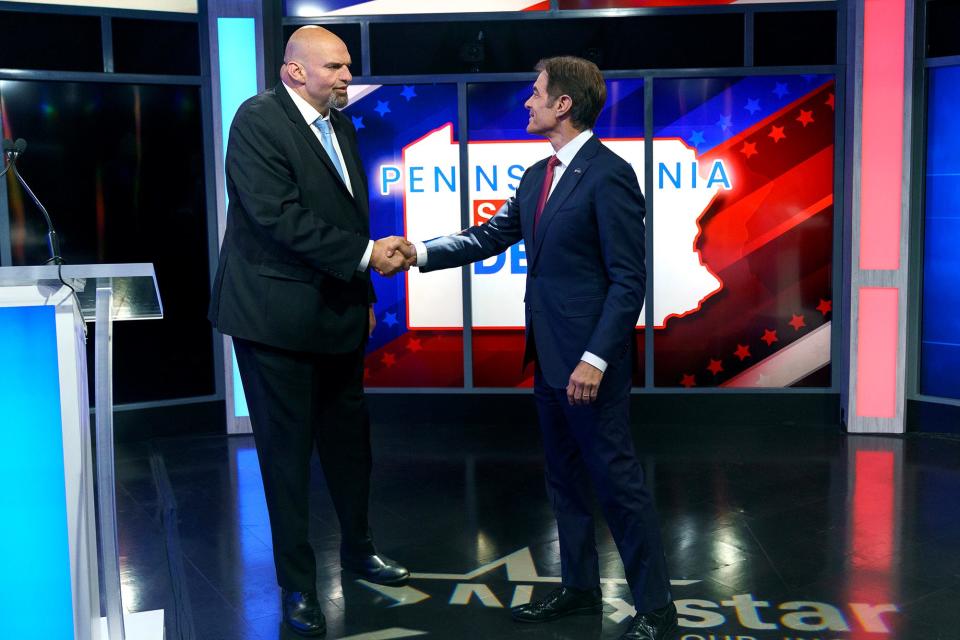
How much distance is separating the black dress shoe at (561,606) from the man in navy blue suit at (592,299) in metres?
0.23

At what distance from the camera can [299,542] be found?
3.06m

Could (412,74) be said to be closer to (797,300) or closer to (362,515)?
(797,300)

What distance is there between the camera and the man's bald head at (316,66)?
2988 mm

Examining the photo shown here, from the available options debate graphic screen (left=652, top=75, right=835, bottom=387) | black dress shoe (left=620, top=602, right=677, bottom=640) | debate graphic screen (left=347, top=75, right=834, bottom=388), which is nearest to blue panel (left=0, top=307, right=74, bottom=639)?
black dress shoe (left=620, top=602, right=677, bottom=640)

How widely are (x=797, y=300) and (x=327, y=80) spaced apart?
11.5 ft

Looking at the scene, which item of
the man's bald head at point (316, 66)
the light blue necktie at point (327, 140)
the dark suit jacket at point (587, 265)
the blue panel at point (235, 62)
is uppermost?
the blue panel at point (235, 62)

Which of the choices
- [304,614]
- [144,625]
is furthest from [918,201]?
[144,625]

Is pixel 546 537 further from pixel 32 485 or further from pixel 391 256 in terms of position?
pixel 32 485

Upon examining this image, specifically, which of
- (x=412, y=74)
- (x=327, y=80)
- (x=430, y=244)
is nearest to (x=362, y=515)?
(x=430, y=244)

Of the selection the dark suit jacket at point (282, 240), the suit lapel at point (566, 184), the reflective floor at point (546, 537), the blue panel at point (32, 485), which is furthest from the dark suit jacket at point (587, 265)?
the blue panel at point (32, 485)

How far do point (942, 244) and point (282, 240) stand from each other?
3.87 metres

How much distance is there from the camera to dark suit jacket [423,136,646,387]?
272 centimetres

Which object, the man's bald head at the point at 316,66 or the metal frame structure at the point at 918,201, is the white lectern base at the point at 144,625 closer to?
the man's bald head at the point at 316,66

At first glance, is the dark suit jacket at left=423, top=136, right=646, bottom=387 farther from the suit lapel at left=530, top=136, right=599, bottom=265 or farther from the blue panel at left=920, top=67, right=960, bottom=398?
the blue panel at left=920, top=67, right=960, bottom=398
